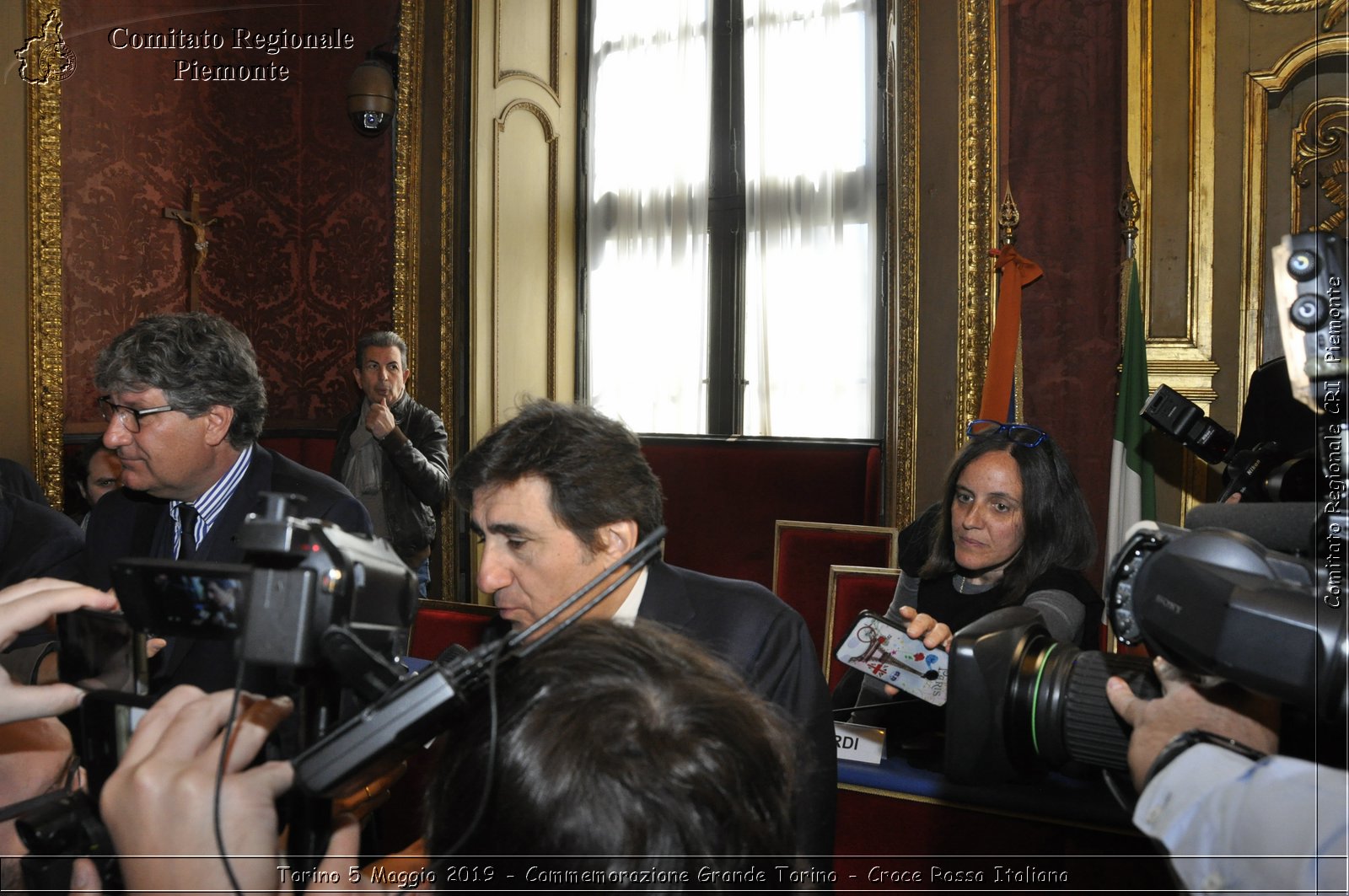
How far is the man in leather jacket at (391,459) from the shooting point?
428cm

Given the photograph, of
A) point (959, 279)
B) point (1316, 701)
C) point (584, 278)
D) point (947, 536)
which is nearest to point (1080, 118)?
point (959, 279)

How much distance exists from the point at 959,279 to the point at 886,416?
26.7 inches

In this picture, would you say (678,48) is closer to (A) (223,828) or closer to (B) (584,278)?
(B) (584,278)

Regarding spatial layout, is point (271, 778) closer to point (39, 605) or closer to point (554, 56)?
point (39, 605)

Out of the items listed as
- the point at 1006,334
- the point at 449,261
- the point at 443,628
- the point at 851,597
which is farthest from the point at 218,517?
the point at 449,261

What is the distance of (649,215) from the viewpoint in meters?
5.61

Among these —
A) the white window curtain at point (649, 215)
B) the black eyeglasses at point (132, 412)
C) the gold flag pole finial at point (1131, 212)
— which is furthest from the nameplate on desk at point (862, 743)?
the white window curtain at point (649, 215)

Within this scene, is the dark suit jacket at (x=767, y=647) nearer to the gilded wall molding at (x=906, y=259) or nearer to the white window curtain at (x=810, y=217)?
the gilded wall molding at (x=906, y=259)

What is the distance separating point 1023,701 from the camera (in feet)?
4.07

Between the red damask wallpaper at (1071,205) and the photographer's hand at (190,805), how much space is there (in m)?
3.46

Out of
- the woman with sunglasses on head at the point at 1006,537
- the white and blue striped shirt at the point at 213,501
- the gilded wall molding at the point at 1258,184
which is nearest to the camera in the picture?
the white and blue striped shirt at the point at 213,501

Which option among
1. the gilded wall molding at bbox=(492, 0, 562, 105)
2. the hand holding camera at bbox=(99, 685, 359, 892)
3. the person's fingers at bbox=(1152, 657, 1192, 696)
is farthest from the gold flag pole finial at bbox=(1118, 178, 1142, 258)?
the hand holding camera at bbox=(99, 685, 359, 892)

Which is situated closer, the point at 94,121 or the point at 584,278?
the point at 94,121

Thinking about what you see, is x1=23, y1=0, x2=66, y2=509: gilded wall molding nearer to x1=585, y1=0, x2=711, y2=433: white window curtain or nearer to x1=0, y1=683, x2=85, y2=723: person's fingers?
x1=585, y1=0, x2=711, y2=433: white window curtain
